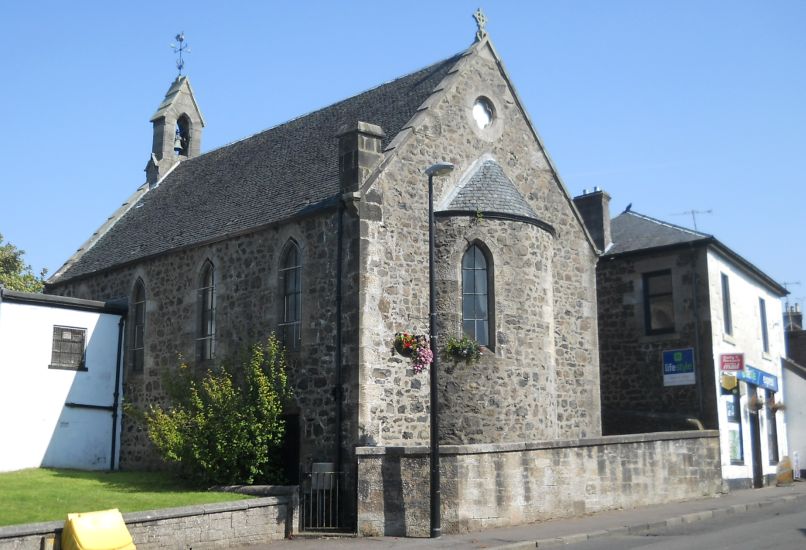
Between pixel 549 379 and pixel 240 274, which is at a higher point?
pixel 240 274

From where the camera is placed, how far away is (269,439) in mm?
18828

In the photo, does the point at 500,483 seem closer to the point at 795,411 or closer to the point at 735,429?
the point at 735,429

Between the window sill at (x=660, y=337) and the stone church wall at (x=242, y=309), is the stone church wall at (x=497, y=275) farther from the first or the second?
the window sill at (x=660, y=337)

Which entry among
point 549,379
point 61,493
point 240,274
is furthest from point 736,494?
point 61,493

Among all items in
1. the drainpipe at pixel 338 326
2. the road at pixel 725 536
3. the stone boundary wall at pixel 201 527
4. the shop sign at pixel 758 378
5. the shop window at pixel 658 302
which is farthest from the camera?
the shop sign at pixel 758 378

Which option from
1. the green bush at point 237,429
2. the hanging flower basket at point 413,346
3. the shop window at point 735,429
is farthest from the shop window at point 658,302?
the green bush at point 237,429

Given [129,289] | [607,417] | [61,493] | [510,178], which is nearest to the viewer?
[61,493]

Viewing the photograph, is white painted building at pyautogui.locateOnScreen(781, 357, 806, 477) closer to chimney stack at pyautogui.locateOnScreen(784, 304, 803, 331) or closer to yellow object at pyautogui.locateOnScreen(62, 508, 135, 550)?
chimney stack at pyautogui.locateOnScreen(784, 304, 803, 331)

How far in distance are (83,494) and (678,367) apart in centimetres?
1674

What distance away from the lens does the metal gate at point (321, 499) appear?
16.6 m

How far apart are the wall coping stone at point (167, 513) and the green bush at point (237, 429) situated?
2.57m

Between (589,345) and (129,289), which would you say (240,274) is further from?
(589,345)

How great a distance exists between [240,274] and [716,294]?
14.0 m

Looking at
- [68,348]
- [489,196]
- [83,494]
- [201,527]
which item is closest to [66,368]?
[68,348]
